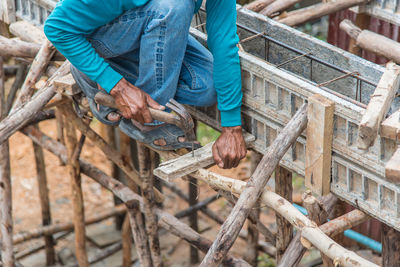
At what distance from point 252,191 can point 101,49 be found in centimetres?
133

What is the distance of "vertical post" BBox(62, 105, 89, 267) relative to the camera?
6.43 meters

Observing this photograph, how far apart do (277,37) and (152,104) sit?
1.23 metres

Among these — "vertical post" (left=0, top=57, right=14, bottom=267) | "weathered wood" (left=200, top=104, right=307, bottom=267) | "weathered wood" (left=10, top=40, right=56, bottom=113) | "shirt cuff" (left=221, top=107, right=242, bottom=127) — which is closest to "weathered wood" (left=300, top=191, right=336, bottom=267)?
"weathered wood" (left=200, top=104, right=307, bottom=267)

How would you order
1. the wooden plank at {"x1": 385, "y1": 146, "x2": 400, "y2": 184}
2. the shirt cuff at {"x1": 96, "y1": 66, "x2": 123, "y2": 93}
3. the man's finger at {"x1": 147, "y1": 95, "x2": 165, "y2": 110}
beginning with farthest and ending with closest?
the man's finger at {"x1": 147, "y1": 95, "x2": 165, "y2": 110} → the shirt cuff at {"x1": 96, "y1": 66, "x2": 123, "y2": 93} → the wooden plank at {"x1": 385, "y1": 146, "x2": 400, "y2": 184}

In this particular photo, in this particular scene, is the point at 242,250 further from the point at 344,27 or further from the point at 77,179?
the point at 344,27

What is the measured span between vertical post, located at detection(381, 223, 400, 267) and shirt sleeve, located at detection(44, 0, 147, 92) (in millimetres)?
2126

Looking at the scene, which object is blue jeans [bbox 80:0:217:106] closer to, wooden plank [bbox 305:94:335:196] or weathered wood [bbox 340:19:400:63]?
wooden plank [bbox 305:94:335:196]

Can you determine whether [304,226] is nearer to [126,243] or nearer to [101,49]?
[101,49]

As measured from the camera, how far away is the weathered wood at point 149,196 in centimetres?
543

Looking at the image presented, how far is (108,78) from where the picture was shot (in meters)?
4.12

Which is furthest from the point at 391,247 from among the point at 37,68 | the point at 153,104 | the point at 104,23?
the point at 37,68

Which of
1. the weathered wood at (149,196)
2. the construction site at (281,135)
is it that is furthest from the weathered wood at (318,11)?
the weathered wood at (149,196)

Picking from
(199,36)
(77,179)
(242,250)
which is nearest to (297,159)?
(199,36)

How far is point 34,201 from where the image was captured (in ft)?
34.2
